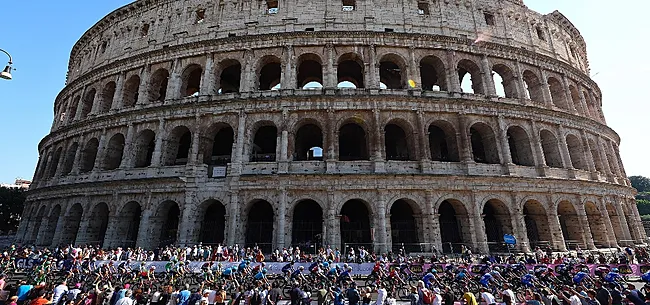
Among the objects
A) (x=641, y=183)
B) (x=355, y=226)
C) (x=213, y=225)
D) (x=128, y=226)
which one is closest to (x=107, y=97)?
(x=128, y=226)

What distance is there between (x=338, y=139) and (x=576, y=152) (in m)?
18.1

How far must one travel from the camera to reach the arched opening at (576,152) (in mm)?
22422

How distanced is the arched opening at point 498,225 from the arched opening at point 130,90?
26722mm

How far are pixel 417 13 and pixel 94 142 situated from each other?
26.4 m

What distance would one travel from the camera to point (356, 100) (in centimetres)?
1938

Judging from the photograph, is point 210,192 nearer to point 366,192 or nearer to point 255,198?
point 255,198

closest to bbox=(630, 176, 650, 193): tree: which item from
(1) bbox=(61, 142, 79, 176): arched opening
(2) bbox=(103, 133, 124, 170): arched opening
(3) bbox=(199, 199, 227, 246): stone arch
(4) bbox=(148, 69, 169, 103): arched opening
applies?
(3) bbox=(199, 199, 227, 246): stone arch

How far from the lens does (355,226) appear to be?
779 inches

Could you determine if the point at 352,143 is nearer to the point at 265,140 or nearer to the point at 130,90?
the point at 265,140

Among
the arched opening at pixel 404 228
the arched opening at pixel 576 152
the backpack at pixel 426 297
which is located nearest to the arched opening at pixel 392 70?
the arched opening at pixel 404 228

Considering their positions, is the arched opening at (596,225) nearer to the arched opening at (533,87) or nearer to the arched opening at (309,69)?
the arched opening at (533,87)

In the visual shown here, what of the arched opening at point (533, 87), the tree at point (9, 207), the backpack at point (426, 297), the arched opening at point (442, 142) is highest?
the arched opening at point (533, 87)

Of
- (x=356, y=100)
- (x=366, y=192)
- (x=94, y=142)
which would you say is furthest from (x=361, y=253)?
(x=94, y=142)

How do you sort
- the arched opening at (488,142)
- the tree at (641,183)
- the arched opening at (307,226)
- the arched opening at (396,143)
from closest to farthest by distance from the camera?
the arched opening at (307,226) → the arched opening at (488,142) → the arched opening at (396,143) → the tree at (641,183)
